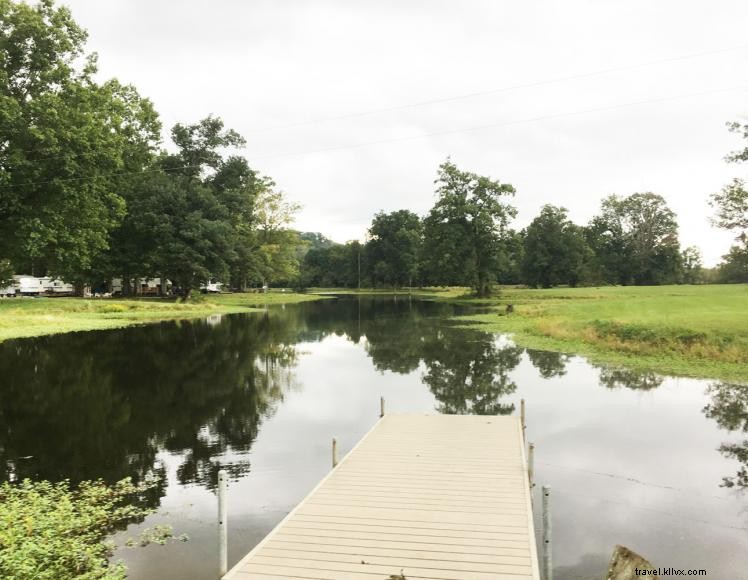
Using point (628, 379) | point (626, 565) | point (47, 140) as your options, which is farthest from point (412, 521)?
point (47, 140)

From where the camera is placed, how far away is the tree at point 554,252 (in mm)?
110688

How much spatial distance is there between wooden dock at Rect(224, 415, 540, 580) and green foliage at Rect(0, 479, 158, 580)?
97.2 inches

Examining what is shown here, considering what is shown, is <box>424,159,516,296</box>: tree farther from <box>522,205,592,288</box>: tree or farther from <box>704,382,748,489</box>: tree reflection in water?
<box>704,382,748,489</box>: tree reflection in water

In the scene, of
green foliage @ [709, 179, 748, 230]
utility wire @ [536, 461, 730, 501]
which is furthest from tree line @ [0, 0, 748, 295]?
utility wire @ [536, 461, 730, 501]

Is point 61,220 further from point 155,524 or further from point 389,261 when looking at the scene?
point 389,261

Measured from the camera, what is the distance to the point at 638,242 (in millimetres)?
114000

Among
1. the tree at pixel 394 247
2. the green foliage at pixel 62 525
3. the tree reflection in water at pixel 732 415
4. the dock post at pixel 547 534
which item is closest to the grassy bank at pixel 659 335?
the tree reflection in water at pixel 732 415

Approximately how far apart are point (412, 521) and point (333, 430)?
774 centimetres

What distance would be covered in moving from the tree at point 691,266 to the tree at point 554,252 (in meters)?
21.0

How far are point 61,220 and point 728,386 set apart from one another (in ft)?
162

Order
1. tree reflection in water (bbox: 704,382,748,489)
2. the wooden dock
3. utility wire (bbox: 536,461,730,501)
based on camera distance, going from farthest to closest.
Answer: tree reflection in water (bbox: 704,382,748,489) → utility wire (bbox: 536,461,730,501) → the wooden dock

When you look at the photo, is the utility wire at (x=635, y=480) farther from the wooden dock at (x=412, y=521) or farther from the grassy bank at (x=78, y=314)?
the grassy bank at (x=78, y=314)

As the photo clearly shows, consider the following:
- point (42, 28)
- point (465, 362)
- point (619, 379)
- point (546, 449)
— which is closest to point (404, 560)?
point (546, 449)

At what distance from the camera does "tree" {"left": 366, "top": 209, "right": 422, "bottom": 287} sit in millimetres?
144125
